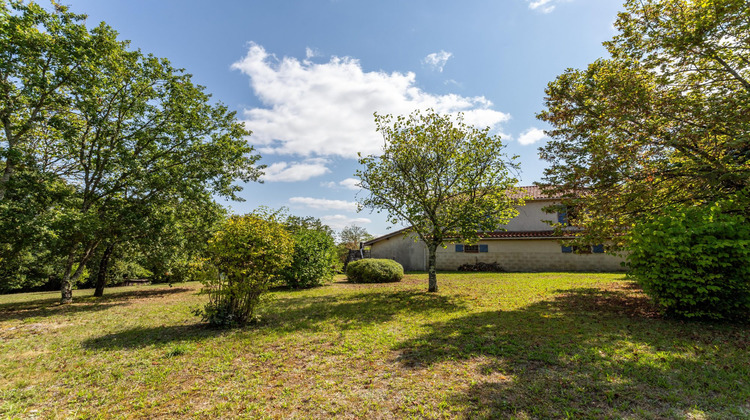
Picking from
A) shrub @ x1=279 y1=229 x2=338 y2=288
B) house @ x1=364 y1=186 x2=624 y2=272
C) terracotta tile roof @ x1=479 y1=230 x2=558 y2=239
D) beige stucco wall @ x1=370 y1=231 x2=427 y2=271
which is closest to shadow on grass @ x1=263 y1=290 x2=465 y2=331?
shrub @ x1=279 y1=229 x2=338 y2=288

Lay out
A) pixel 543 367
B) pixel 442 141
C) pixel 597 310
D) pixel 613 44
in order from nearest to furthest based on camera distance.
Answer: pixel 543 367 < pixel 597 310 < pixel 613 44 < pixel 442 141

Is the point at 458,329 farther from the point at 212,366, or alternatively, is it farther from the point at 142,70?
the point at 142,70

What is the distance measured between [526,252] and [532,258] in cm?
61

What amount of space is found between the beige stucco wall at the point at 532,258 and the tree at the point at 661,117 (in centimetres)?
1416

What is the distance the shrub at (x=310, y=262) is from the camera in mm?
15070

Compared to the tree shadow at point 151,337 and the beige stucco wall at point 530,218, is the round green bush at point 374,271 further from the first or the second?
the beige stucco wall at point 530,218

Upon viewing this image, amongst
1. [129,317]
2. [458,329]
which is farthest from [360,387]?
[129,317]

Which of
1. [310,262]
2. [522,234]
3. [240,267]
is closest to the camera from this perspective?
[240,267]

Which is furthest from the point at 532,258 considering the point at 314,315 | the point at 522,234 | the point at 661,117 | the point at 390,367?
the point at 390,367

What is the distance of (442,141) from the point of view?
39.1ft

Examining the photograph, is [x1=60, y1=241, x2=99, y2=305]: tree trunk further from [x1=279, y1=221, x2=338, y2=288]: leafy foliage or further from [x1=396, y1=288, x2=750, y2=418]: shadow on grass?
[x1=396, y1=288, x2=750, y2=418]: shadow on grass

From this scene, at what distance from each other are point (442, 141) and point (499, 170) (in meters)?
2.58

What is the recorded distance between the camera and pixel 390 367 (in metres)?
4.63

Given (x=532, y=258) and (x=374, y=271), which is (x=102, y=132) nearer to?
(x=374, y=271)
